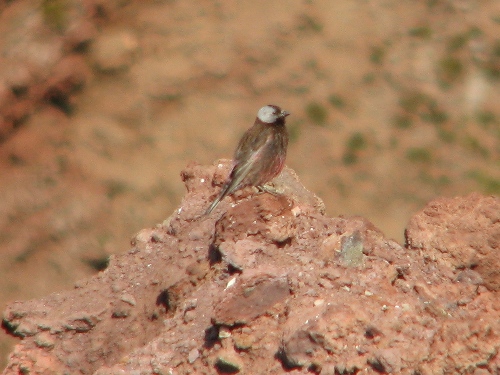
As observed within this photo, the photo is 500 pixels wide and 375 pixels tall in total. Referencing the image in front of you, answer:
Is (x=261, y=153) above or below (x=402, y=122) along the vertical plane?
below

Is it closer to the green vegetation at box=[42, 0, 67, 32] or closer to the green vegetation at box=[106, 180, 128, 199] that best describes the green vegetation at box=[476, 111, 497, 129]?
the green vegetation at box=[106, 180, 128, 199]

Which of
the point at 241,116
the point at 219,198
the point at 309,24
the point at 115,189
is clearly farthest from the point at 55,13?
the point at 219,198

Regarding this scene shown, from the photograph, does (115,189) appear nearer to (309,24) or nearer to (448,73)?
(309,24)

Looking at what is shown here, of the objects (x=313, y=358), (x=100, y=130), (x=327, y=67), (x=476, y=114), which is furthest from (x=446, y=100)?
(x=313, y=358)

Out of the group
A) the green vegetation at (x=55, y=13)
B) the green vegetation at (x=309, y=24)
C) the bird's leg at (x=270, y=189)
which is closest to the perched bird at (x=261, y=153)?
the bird's leg at (x=270, y=189)

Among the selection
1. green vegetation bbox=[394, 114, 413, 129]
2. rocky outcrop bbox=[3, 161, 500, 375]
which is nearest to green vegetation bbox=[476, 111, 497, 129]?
green vegetation bbox=[394, 114, 413, 129]

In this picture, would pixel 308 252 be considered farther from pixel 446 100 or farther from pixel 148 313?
pixel 446 100

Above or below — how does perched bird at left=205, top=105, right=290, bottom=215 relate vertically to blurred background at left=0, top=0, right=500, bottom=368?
below
